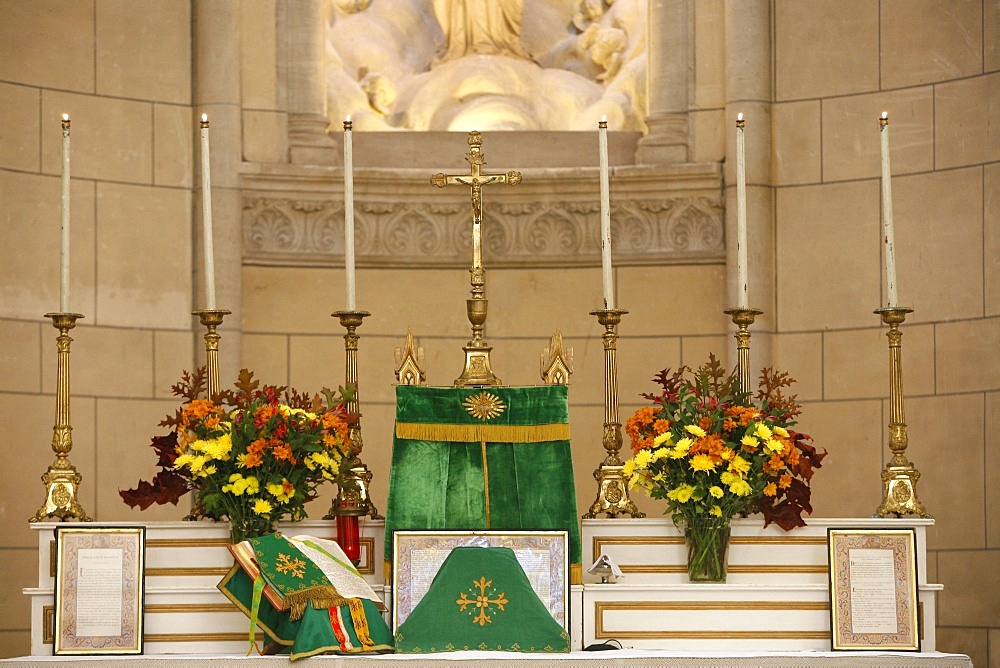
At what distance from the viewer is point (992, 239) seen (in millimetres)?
7738

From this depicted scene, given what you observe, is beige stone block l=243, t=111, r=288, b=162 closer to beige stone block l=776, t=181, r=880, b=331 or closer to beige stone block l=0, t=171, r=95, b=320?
beige stone block l=0, t=171, r=95, b=320

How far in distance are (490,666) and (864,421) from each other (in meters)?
3.54

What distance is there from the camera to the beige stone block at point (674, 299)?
840cm

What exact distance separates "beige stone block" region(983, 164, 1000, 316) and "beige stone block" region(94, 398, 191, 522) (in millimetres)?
4068

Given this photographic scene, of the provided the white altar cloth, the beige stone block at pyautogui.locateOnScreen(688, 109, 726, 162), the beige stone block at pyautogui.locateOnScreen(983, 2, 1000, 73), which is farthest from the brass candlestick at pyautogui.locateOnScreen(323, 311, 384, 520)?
the beige stone block at pyautogui.locateOnScreen(983, 2, 1000, 73)

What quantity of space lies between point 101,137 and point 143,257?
64 centimetres

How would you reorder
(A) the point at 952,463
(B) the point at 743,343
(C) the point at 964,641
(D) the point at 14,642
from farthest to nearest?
(A) the point at 952,463, (C) the point at 964,641, (D) the point at 14,642, (B) the point at 743,343

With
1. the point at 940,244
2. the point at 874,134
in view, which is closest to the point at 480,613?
the point at 940,244

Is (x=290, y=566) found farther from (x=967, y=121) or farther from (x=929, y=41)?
(x=929, y=41)

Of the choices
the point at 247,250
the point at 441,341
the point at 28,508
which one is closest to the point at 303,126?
the point at 247,250

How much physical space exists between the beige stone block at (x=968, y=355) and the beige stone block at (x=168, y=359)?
3.75 meters

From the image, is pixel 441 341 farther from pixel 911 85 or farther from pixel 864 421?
pixel 911 85

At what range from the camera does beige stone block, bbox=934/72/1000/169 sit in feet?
25.7

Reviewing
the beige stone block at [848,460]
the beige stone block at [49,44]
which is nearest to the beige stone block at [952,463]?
the beige stone block at [848,460]
